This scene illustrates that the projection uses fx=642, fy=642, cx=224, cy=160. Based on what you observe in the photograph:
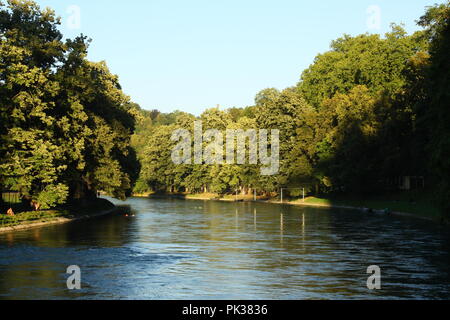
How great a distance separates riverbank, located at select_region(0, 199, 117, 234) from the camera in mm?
61062

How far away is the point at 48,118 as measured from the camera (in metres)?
69.3

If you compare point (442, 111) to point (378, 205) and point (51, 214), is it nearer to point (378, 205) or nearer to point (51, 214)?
point (51, 214)

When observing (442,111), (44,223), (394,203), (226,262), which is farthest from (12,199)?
(226,262)

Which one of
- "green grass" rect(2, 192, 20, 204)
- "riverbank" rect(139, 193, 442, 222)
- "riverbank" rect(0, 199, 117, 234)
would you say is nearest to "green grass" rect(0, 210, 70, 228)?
"riverbank" rect(0, 199, 117, 234)

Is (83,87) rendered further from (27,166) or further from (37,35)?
(27,166)

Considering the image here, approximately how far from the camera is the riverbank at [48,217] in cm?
6106

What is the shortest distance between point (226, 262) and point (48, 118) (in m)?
38.2

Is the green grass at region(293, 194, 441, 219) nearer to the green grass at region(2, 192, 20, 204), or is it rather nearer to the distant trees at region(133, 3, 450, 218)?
the distant trees at region(133, 3, 450, 218)

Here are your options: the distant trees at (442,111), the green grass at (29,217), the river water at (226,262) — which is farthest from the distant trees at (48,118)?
the distant trees at (442,111)

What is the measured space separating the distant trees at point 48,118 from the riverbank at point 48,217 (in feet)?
5.04

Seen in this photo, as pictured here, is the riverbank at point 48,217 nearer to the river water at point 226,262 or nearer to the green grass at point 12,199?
the river water at point 226,262

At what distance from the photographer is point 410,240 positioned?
5159cm

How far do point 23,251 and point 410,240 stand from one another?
97.3 ft

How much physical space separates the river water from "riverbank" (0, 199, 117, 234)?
8.86 ft
